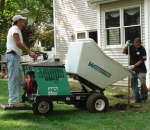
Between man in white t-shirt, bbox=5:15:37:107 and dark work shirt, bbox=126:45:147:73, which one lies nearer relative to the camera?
man in white t-shirt, bbox=5:15:37:107

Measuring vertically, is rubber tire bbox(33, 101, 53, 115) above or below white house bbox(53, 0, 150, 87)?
below

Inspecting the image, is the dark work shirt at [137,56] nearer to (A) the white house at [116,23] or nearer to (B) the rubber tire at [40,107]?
(B) the rubber tire at [40,107]

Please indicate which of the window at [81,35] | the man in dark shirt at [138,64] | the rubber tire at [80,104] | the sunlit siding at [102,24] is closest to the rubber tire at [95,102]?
the rubber tire at [80,104]

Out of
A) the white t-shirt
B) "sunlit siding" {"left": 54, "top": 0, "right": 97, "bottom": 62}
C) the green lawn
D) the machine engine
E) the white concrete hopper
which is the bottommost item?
the green lawn

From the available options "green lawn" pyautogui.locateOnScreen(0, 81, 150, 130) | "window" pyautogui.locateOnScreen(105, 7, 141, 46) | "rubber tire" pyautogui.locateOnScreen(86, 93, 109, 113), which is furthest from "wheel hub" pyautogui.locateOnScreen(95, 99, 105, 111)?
"window" pyautogui.locateOnScreen(105, 7, 141, 46)

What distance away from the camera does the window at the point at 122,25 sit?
514 inches

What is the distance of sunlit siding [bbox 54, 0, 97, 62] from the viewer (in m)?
17.5

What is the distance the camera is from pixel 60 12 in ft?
64.3

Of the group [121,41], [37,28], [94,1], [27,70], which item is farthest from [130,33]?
[37,28]

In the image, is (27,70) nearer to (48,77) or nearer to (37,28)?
(48,77)

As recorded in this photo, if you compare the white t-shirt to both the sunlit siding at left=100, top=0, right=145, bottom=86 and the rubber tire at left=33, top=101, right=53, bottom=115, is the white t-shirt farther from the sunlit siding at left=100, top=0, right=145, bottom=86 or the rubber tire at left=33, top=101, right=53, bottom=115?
the sunlit siding at left=100, top=0, right=145, bottom=86

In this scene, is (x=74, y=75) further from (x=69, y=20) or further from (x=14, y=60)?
(x=69, y=20)

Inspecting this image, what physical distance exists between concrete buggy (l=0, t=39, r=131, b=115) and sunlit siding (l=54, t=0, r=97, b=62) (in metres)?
9.44

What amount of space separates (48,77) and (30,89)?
49cm
